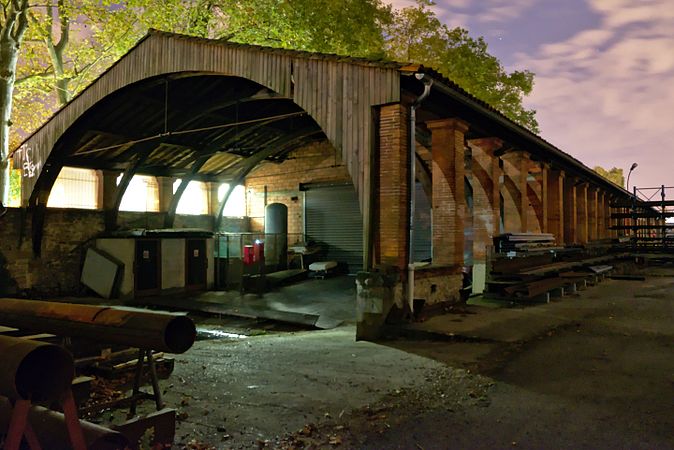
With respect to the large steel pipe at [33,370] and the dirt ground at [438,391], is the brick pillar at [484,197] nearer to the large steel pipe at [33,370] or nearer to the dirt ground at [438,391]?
the dirt ground at [438,391]

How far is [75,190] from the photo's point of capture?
1661 centimetres

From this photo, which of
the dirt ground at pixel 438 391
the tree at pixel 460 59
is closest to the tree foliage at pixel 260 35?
the tree at pixel 460 59

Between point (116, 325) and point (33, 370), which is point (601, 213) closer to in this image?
point (116, 325)

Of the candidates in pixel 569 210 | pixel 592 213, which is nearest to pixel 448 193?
pixel 569 210

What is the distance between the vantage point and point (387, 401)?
4586mm

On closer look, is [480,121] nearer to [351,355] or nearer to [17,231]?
[351,355]

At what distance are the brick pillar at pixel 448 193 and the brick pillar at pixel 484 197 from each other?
2.46m

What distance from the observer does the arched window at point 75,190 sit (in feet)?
53.2

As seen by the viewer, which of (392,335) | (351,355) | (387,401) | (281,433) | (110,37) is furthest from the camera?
(110,37)

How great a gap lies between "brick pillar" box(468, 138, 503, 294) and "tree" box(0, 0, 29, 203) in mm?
15325

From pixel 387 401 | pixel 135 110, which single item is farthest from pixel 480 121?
pixel 135 110

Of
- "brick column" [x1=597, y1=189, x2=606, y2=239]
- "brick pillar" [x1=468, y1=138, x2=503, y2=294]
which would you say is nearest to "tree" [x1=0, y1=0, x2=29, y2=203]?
"brick pillar" [x1=468, y1=138, x2=503, y2=294]

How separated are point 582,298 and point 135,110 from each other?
13.5 m

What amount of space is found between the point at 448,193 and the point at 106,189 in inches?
499
